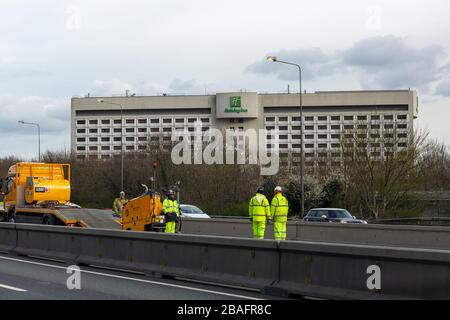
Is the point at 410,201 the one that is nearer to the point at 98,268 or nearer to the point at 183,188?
the point at 183,188

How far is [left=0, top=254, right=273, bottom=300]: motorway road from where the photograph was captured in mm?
10734

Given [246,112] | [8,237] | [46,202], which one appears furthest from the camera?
[246,112]

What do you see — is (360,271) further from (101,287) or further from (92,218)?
(92,218)

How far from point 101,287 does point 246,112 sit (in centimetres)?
11523

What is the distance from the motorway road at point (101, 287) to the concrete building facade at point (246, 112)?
113 metres

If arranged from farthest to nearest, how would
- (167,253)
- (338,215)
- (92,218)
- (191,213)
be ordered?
1. (191,213)
2. (338,215)
3. (92,218)
4. (167,253)

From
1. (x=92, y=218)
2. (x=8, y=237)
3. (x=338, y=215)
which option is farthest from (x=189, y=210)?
(x=8, y=237)

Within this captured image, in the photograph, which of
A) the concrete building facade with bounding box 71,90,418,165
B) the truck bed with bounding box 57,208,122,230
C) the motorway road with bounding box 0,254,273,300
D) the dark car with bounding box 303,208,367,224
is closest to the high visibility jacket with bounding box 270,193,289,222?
the motorway road with bounding box 0,254,273,300

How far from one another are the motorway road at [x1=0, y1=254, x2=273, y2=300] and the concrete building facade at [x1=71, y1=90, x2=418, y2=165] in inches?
4456

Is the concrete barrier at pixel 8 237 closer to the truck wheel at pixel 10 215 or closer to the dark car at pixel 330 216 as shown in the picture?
the truck wheel at pixel 10 215

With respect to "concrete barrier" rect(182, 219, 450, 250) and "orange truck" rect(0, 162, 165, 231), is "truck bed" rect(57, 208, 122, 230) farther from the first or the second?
"concrete barrier" rect(182, 219, 450, 250)

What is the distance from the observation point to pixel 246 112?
415 ft

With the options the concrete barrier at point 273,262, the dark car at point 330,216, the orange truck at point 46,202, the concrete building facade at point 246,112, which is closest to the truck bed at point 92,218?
the orange truck at point 46,202
